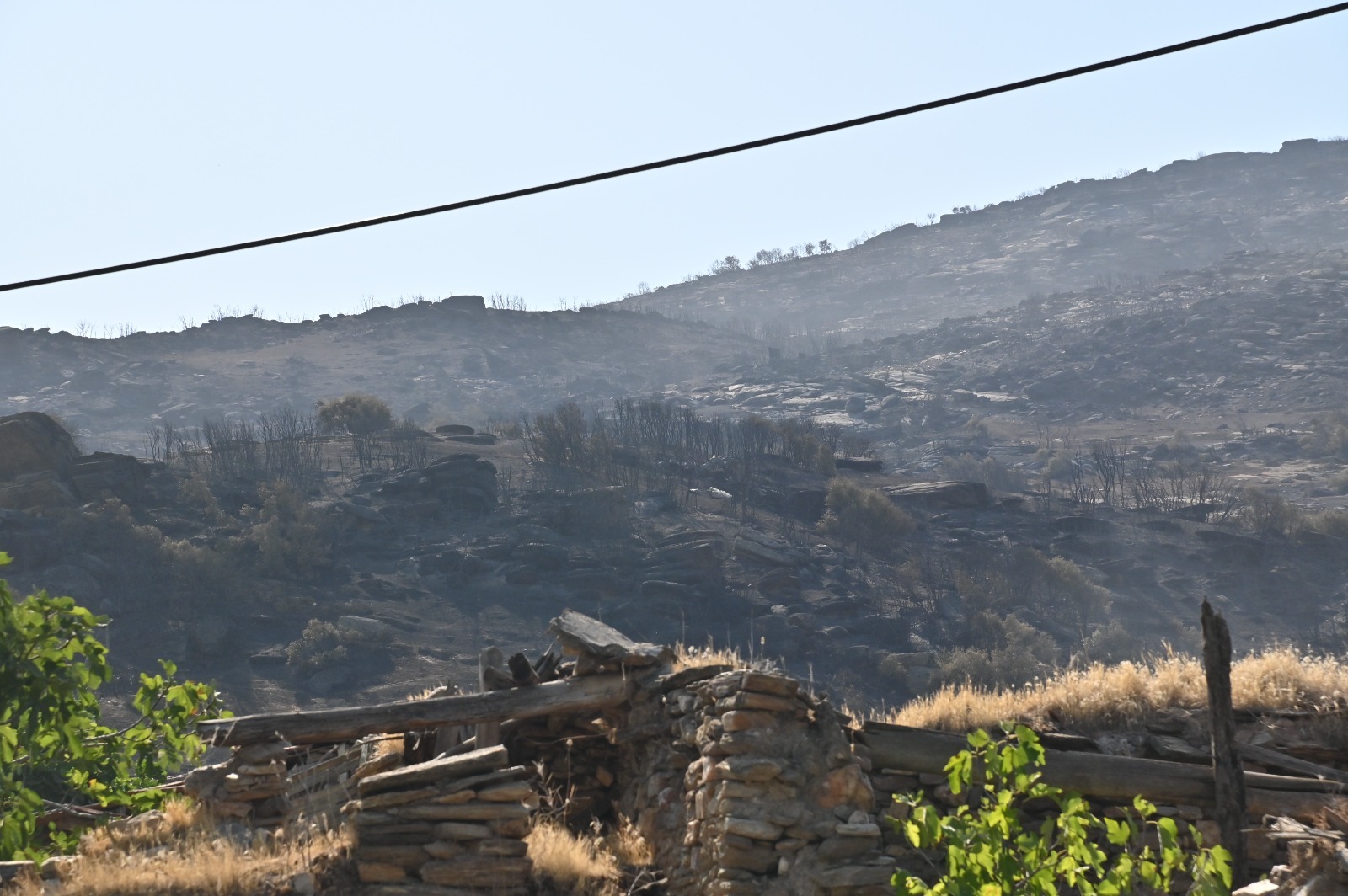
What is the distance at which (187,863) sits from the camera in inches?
414

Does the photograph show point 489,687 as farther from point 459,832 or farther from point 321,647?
point 321,647

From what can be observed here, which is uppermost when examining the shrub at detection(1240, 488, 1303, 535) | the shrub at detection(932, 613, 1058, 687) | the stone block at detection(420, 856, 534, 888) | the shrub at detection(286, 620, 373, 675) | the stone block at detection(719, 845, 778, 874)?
the stone block at detection(420, 856, 534, 888)

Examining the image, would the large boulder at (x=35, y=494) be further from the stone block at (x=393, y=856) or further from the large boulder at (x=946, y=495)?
the stone block at (x=393, y=856)

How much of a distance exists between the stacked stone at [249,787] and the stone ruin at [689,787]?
17 millimetres

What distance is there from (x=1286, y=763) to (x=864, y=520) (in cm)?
8799

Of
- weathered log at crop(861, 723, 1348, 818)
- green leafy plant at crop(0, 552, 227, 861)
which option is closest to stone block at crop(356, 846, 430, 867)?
green leafy plant at crop(0, 552, 227, 861)

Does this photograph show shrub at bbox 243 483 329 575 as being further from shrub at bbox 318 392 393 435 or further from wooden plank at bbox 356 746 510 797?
wooden plank at bbox 356 746 510 797

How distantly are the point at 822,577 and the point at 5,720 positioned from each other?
85.0 meters

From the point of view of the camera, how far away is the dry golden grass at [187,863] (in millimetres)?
10180

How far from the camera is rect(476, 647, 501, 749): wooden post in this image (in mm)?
13023

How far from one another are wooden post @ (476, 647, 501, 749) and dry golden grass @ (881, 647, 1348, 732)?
13.4 ft

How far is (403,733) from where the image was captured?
46.2 feet

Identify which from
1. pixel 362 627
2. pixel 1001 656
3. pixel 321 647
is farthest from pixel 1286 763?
pixel 362 627

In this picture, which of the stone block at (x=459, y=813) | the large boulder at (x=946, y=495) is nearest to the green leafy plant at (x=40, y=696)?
the stone block at (x=459, y=813)
